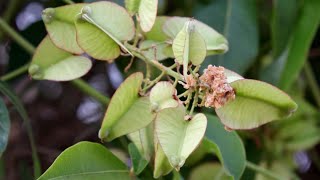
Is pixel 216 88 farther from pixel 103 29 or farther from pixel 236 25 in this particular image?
pixel 236 25

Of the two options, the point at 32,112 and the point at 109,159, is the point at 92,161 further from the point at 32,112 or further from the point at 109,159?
the point at 32,112

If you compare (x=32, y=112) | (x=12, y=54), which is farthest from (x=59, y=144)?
(x=12, y=54)

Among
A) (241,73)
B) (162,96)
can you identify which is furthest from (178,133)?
(241,73)

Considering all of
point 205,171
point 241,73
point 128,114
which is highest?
point 128,114

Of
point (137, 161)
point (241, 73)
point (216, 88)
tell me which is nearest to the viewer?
point (216, 88)

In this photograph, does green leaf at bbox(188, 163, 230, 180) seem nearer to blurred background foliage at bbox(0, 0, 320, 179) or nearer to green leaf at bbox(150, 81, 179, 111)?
blurred background foliage at bbox(0, 0, 320, 179)

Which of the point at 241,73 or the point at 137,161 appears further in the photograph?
the point at 241,73

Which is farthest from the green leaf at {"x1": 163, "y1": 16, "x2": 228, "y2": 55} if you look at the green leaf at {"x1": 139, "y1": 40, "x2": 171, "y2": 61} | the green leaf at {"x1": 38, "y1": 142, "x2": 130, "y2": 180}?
the green leaf at {"x1": 38, "y1": 142, "x2": 130, "y2": 180}

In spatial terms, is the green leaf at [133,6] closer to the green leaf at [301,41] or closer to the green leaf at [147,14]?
the green leaf at [147,14]
